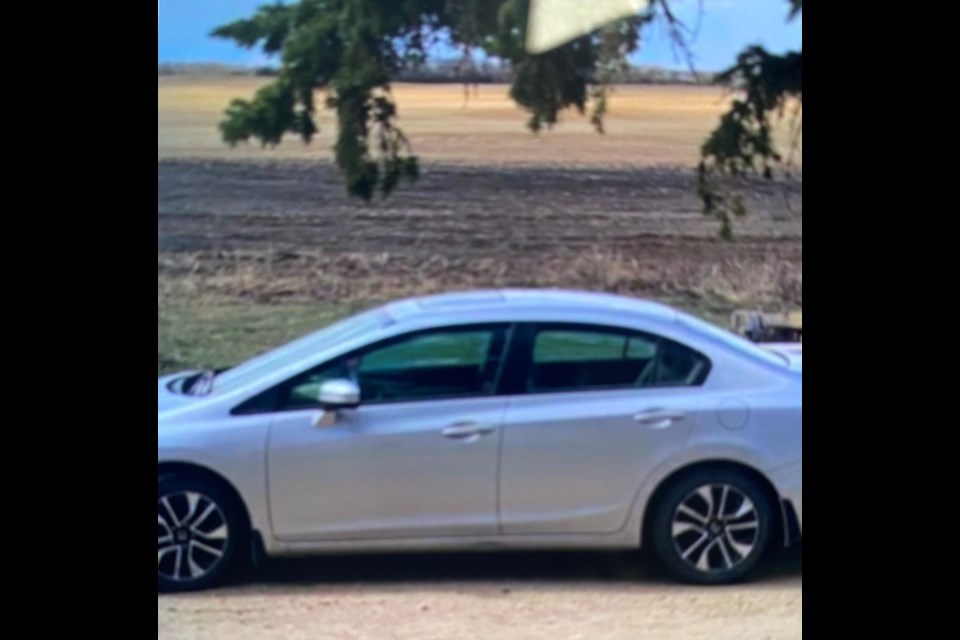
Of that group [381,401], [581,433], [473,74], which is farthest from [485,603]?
[473,74]

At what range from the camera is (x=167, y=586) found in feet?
13.7

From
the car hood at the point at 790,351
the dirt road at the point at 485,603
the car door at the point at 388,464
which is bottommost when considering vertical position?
the dirt road at the point at 485,603

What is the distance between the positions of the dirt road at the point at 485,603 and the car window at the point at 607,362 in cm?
68

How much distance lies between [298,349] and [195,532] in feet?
2.58

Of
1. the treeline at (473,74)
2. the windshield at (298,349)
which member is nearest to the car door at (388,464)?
the windshield at (298,349)

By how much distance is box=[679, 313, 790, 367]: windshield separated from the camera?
14.9 feet

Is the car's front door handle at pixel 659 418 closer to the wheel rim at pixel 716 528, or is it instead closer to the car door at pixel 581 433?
the car door at pixel 581 433

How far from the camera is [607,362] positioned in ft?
14.4

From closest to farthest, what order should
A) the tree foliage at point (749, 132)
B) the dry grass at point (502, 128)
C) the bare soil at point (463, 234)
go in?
the tree foliage at point (749, 132), the dry grass at point (502, 128), the bare soil at point (463, 234)

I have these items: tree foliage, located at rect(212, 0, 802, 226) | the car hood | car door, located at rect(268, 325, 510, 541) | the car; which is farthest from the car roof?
tree foliage, located at rect(212, 0, 802, 226)

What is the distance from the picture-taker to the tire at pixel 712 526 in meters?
4.30

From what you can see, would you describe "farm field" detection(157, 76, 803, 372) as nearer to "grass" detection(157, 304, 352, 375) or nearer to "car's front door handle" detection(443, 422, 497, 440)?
"grass" detection(157, 304, 352, 375)

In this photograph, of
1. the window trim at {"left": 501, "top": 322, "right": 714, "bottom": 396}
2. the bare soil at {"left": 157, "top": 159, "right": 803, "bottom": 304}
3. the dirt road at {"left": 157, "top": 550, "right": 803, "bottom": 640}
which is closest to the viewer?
the dirt road at {"left": 157, "top": 550, "right": 803, "bottom": 640}
